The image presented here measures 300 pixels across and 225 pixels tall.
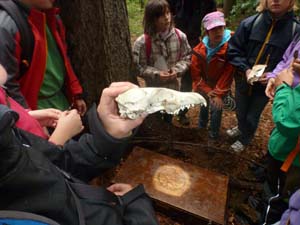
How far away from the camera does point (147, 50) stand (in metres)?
3.72

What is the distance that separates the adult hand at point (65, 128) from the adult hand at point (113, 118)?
532 millimetres

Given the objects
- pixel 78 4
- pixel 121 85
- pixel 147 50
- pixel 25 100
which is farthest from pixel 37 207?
pixel 147 50

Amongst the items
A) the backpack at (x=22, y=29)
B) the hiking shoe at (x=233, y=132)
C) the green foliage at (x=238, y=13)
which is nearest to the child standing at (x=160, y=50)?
the hiking shoe at (x=233, y=132)

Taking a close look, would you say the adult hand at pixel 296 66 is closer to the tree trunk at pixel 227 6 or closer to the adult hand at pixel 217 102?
the adult hand at pixel 217 102

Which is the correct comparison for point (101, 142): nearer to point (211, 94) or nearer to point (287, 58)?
point (287, 58)

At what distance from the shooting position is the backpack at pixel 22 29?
2.04 meters

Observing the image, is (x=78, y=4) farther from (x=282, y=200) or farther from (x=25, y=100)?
(x=282, y=200)

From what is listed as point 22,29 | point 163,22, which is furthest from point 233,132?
point 22,29

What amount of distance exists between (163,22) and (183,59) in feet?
1.95

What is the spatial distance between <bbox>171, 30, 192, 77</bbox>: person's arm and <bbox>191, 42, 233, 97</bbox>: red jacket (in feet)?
0.29

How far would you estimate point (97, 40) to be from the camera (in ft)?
9.77

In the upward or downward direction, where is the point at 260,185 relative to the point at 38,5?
downward

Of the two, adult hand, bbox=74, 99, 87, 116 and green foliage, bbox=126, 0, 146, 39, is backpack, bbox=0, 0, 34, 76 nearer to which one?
adult hand, bbox=74, 99, 87, 116

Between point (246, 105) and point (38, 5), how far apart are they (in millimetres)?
2727
